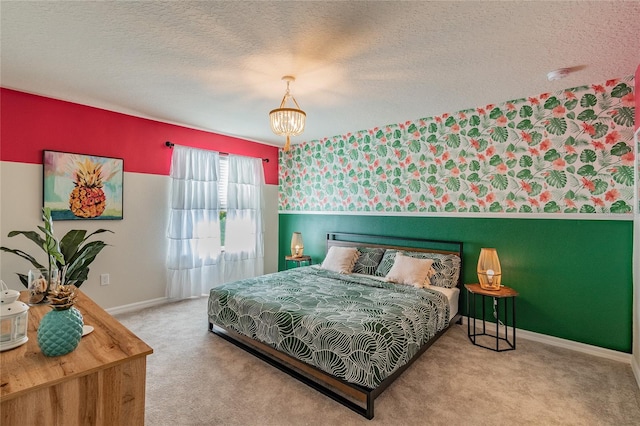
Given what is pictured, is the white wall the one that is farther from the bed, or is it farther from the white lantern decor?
the white lantern decor

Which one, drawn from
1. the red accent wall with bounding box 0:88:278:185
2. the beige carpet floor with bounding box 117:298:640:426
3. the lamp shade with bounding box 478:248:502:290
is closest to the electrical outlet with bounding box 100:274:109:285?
the beige carpet floor with bounding box 117:298:640:426

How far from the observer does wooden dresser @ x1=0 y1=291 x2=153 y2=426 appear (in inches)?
37.8

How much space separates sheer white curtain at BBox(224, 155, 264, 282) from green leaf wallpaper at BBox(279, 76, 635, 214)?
1289mm

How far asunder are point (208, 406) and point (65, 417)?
1197mm

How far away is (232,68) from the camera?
8.50 feet

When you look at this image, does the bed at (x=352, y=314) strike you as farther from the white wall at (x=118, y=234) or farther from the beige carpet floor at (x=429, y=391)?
the white wall at (x=118, y=234)

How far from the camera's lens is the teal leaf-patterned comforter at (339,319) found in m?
2.07

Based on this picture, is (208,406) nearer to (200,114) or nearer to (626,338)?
(200,114)

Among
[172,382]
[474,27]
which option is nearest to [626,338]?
[474,27]

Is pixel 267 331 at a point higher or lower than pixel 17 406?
lower

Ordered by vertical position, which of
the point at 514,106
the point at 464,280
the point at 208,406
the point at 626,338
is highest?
the point at 514,106

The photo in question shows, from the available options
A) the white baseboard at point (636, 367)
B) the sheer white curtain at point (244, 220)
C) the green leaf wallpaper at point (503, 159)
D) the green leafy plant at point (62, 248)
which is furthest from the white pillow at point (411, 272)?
the green leafy plant at point (62, 248)

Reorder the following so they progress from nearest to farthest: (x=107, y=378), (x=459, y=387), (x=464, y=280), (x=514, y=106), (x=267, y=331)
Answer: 1. (x=107, y=378)
2. (x=459, y=387)
3. (x=267, y=331)
4. (x=514, y=106)
5. (x=464, y=280)

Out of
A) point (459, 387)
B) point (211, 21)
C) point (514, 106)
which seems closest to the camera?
point (211, 21)
